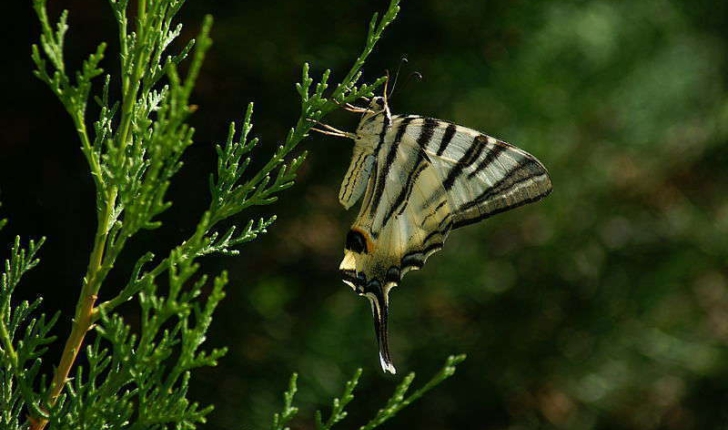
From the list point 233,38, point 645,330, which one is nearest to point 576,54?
point 645,330

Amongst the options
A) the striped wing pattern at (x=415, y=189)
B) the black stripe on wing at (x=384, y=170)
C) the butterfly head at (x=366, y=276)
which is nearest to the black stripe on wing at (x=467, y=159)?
the striped wing pattern at (x=415, y=189)

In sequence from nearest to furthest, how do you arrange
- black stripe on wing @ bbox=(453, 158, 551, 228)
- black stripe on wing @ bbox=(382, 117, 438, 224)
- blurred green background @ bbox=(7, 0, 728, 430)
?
black stripe on wing @ bbox=(453, 158, 551, 228)
black stripe on wing @ bbox=(382, 117, 438, 224)
blurred green background @ bbox=(7, 0, 728, 430)

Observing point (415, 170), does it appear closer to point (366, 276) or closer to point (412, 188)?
point (412, 188)

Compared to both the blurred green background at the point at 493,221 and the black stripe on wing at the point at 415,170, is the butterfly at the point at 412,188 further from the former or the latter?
the blurred green background at the point at 493,221

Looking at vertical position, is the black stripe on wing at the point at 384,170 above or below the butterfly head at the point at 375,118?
below

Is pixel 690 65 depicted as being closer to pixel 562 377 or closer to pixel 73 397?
pixel 562 377

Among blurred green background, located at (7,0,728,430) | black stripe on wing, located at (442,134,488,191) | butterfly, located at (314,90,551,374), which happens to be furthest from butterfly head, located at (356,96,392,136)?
blurred green background, located at (7,0,728,430)

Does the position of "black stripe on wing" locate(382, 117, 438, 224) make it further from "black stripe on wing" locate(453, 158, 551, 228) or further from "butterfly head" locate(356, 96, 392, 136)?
"black stripe on wing" locate(453, 158, 551, 228)
